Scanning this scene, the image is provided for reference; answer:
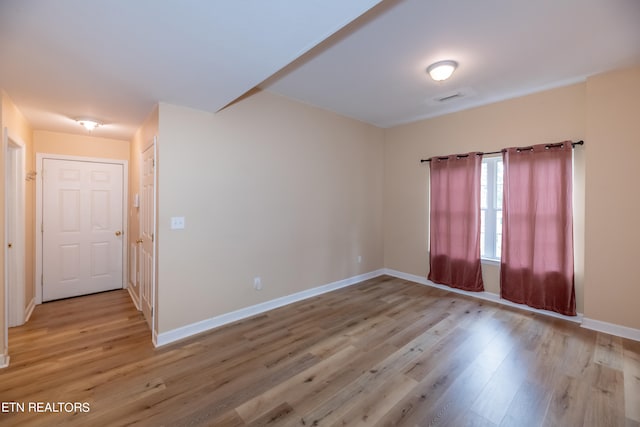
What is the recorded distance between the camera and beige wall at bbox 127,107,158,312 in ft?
9.72

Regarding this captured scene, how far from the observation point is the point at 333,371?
7.27 feet

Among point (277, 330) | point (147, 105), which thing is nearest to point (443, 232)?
point (277, 330)

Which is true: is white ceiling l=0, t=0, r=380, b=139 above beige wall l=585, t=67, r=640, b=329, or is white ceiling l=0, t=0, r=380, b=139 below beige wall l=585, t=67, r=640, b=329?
above

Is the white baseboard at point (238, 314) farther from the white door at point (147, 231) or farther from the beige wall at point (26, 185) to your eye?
the beige wall at point (26, 185)

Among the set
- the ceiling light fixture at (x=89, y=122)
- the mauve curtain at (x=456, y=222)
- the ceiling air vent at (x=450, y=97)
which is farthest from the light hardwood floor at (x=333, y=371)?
the ceiling air vent at (x=450, y=97)

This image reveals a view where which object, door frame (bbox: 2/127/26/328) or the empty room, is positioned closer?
the empty room

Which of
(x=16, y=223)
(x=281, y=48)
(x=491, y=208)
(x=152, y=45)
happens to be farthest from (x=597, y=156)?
(x=16, y=223)

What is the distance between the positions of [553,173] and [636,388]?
2.20 meters

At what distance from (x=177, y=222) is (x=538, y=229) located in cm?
424

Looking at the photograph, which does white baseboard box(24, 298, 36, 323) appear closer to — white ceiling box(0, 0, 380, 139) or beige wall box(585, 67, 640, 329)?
white ceiling box(0, 0, 380, 139)

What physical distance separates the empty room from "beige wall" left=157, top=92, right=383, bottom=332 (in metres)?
0.03

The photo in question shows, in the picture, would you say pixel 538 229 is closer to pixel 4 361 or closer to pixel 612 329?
pixel 612 329

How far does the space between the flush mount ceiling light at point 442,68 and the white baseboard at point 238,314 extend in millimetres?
3107

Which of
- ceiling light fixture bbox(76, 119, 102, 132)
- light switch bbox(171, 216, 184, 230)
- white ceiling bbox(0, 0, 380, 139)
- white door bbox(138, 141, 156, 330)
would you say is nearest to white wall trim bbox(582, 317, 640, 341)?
white ceiling bbox(0, 0, 380, 139)
